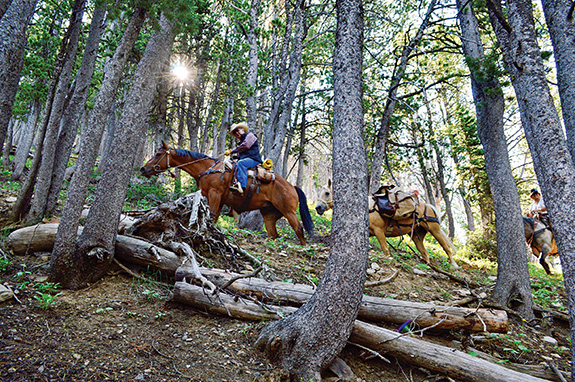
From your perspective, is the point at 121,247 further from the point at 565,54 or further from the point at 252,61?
the point at 252,61

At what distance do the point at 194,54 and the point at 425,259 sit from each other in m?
13.9

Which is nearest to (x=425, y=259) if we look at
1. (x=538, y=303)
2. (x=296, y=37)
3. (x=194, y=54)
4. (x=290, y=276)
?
(x=538, y=303)

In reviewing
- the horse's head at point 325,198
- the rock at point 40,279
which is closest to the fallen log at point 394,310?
the rock at point 40,279

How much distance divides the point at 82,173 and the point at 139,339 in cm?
237

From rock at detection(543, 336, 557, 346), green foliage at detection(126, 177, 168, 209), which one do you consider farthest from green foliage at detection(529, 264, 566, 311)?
green foliage at detection(126, 177, 168, 209)

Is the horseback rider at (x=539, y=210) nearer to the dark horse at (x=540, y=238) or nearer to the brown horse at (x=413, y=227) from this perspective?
the dark horse at (x=540, y=238)

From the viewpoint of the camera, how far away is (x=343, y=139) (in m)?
3.30

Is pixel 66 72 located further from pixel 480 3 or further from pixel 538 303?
pixel 538 303

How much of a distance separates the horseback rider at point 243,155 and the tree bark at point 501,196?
18.5 feet

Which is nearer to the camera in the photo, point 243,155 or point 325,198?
point 243,155

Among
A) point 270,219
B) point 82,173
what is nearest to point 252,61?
point 270,219

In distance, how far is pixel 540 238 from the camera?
11031mm

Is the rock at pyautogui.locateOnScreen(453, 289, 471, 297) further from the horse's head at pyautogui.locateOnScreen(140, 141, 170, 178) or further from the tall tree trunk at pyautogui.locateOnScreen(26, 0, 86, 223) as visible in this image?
the tall tree trunk at pyautogui.locateOnScreen(26, 0, 86, 223)

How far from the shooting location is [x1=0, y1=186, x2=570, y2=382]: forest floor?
9.33 feet
